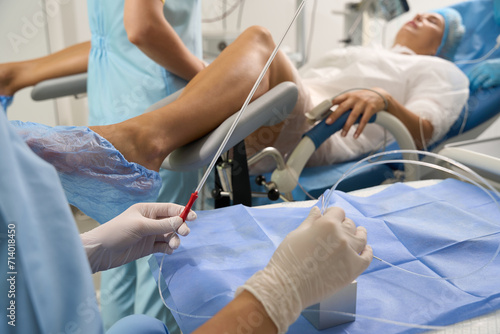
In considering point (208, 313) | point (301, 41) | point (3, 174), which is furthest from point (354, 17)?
point (3, 174)

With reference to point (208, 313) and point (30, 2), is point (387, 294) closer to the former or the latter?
point (208, 313)

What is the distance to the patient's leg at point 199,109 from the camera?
0.91 metres

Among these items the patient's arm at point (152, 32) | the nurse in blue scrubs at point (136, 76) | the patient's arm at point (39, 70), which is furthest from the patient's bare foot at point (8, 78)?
the patient's arm at point (152, 32)

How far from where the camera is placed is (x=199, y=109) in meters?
1.01

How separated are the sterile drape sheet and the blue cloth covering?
8.6 inches

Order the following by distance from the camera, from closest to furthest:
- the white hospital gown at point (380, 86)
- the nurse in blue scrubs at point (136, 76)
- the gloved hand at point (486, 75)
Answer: the nurse in blue scrubs at point (136, 76) < the white hospital gown at point (380, 86) < the gloved hand at point (486, 75)

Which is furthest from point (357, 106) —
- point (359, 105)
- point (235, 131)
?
point (235, 131)

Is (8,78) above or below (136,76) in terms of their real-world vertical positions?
below

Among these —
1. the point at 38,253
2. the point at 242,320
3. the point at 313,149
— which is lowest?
the point at 313,149

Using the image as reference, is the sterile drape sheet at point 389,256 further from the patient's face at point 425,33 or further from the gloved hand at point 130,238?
the patient's face at point 425,33

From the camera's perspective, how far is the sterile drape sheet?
66 cm

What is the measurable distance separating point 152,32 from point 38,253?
2.47 feet

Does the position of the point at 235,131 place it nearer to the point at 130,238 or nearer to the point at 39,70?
the point at 130,238

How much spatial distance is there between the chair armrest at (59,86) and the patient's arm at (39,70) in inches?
2.3
